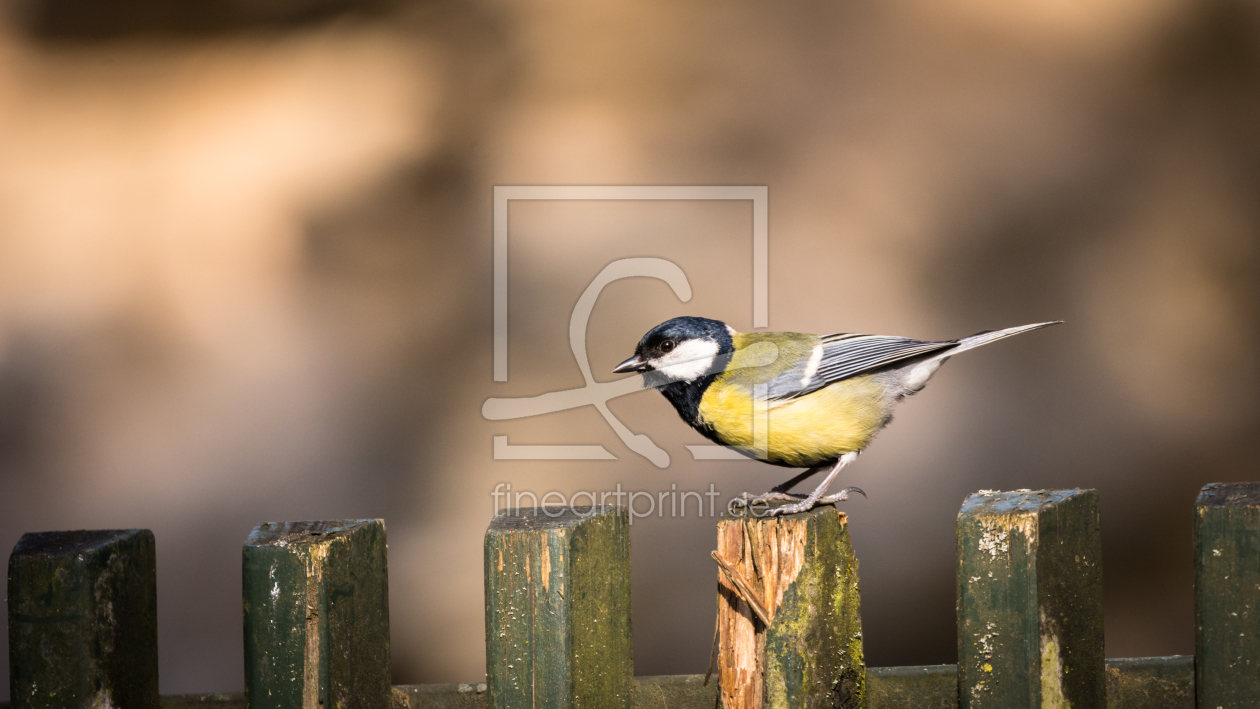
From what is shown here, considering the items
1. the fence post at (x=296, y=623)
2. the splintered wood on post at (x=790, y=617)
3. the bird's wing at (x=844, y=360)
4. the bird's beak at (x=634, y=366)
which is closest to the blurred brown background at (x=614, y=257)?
the bird's wing at (x=844, y=360)

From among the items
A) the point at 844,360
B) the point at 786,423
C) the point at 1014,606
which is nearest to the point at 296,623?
the point at 1014,606

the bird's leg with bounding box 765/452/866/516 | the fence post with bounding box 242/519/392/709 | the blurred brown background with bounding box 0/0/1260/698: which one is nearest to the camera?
the fence post with bounding box 242/519/392/709

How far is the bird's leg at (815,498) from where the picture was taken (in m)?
1.27

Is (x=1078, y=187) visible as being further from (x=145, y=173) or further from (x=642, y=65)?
(x=145, y=173)

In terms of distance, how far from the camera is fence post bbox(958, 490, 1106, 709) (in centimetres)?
100

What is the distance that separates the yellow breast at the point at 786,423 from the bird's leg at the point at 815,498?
0.02 meters

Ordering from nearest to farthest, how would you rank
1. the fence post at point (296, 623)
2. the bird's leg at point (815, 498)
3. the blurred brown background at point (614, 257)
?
1. the fence post at point (296, 623)
2. the bird's leg at point (815, 498)
3. the blurred brown background at point (614, 257)

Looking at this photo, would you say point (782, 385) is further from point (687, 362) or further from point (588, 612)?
point (588, 612)

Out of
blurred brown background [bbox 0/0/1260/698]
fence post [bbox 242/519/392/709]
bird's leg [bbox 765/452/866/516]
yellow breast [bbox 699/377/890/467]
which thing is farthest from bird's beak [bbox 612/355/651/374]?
blurred brown background [bbox 0/0/1260/698]

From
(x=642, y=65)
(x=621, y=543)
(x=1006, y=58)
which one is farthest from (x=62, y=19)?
(x=1006, y=58)

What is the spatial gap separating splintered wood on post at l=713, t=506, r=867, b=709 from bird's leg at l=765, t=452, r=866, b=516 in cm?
9

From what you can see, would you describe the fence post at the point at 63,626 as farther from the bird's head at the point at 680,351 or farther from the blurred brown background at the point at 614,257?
the blurred brown background at the point at 614,257

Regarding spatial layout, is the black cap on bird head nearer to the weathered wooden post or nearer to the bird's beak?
the bird's beak

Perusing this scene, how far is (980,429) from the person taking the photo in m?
2.58
